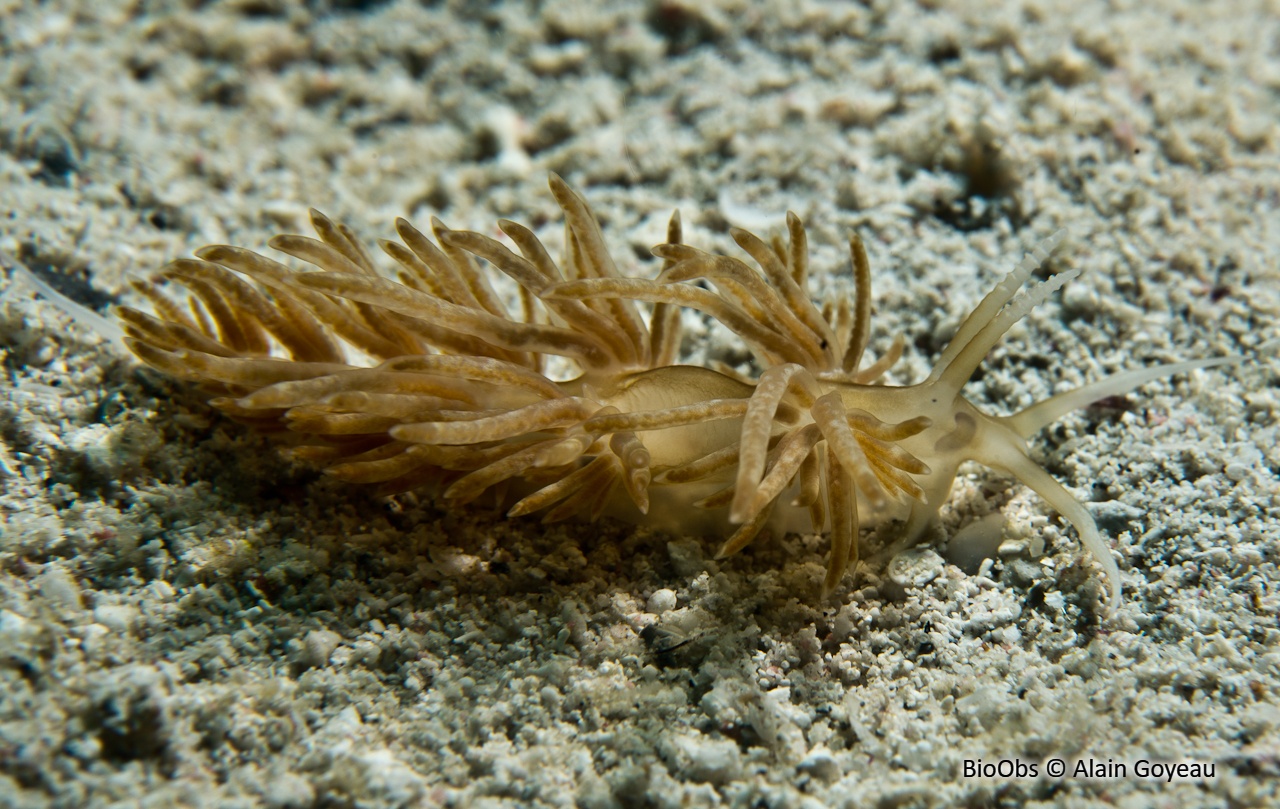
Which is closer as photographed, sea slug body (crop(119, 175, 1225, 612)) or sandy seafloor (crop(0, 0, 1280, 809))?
sandy seafloor (crop(0, 0, 1280, 809))

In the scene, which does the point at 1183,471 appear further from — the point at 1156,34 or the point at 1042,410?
the point at 1156,34

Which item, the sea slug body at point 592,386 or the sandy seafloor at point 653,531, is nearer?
the sandy seafloor at point 653,531

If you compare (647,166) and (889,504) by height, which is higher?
(647,166)

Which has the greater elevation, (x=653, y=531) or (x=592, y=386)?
(x=592, y=386)

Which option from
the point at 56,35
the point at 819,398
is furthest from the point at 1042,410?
Result: the point at 56,35
